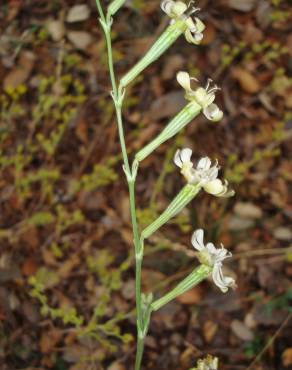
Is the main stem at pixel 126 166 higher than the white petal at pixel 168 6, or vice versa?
the white petal at pixel 168 6

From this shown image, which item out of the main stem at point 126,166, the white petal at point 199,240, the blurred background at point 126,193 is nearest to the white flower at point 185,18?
the main stem at point 126,166

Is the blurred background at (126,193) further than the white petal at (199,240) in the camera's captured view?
Yes

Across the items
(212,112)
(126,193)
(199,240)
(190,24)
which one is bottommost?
(199,240)

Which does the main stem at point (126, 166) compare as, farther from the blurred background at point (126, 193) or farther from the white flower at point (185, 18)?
the blurred background at point (126, 193)

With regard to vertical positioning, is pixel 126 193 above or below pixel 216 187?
above

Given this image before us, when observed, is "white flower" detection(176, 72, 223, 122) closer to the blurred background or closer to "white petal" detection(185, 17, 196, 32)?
"white petal" detection(185, 17, 196, 32)

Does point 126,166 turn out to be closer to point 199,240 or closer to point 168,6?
point 199,240

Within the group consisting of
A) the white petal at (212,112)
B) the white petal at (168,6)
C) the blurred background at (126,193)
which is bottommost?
the white petal at (212,112)

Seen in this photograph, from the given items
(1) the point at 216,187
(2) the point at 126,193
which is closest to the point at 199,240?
(1) the point at 216,187

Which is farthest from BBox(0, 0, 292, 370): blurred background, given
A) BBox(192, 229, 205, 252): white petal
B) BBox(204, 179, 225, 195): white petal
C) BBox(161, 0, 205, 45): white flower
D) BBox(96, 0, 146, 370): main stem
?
BBox(161, 0, 205, 45): white flower

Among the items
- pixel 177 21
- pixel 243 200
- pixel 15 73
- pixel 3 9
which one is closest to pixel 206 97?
pixel 177 21
